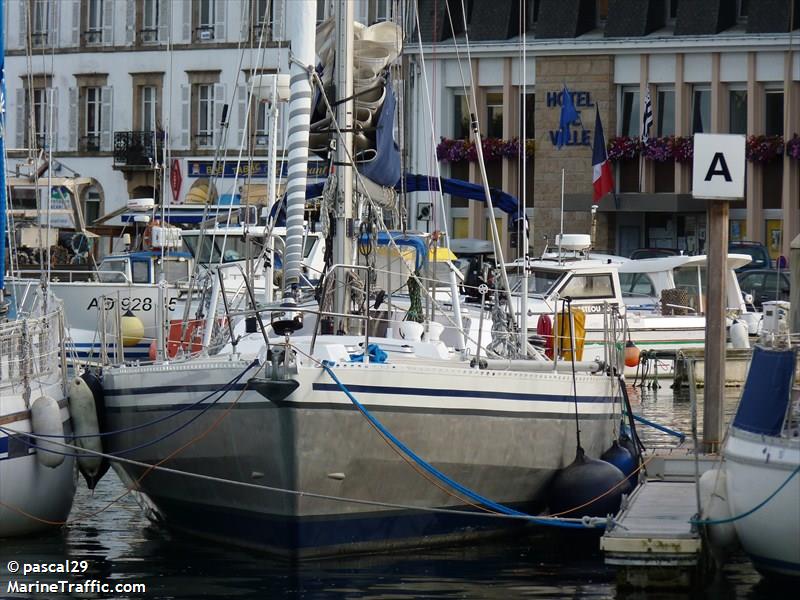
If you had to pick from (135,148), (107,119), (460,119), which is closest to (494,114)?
(460,119)

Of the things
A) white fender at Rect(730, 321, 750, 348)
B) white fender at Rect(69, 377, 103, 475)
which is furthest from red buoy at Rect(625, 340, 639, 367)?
white fender at Rect(69, 377, 103, 475)

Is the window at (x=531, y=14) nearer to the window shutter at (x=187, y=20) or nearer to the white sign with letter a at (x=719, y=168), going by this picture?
the window shutter at (x=187, y=20)

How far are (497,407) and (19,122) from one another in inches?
1583

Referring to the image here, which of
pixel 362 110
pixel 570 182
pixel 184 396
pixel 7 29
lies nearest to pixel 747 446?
pixel 184 396

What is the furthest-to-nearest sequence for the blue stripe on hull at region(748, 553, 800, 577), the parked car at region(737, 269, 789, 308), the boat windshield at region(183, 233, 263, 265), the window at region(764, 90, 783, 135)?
the window at region(764, 90, 783, 135) < the parked car at region(737, 269, 789, 308) < the boat windshield at region(183, 233, 263, 265) < the blue stripe on hull at region(748, 553, 800, 577)

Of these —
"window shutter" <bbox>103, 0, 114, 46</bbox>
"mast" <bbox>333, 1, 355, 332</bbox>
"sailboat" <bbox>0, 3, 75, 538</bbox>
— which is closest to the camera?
"sailboat" <bbox>0, 3, 75, 538</bbox>

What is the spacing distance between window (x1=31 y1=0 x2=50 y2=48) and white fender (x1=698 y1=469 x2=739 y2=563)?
41806 millimetres

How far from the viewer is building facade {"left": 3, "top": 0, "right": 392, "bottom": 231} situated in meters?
50.5

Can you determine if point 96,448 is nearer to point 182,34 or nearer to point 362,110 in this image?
point 362,110

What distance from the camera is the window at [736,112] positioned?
45.9 metres

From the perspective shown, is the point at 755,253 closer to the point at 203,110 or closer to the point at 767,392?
the point at 203,110

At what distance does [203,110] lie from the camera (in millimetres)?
50938

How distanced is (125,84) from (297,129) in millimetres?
38170

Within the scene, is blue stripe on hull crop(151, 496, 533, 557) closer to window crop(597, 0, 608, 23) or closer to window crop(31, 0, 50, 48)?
window crop(597, 0, 608, 23)
